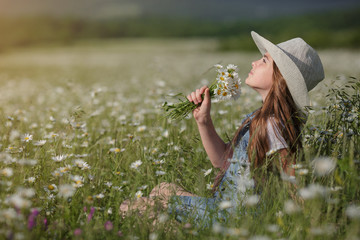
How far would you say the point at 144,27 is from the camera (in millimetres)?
80875

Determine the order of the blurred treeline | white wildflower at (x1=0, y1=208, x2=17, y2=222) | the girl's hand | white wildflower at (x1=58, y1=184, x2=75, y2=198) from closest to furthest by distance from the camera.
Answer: white wildflower at (x1=0, y1=208, x2=17, y2=222) < white wildflower at (x1=58, y1=184, x2=75, y2=198) < the girl's hand < the blurred treeline

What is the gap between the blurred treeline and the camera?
51.2 metres

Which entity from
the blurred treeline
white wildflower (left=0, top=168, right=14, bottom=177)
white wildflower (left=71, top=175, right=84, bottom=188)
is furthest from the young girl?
the blurred treeline

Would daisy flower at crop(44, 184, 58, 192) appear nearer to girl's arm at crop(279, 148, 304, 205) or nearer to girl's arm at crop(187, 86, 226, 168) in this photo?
girl's arm at crop(187, 86, 226, 168)

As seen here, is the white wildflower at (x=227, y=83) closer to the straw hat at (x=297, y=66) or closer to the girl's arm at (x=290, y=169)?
the straw hat at (x=297, y=66)

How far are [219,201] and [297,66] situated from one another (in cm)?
117

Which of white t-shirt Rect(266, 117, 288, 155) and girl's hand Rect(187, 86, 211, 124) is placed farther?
girl's hand Rect(187, 86, 211, 124)

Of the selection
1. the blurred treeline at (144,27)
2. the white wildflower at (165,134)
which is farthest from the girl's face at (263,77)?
the blurred treeline at (144,27)

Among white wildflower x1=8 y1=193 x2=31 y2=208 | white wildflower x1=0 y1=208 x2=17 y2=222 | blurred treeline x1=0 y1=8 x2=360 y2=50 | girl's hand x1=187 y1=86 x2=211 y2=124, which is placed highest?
girl's hand x1=187 y1=86 x2=211 y2=124

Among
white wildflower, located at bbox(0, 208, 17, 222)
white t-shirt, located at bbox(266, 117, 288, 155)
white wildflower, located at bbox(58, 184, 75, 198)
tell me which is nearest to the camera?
white wildflower, located at bbox(0, 208, 17, 222)

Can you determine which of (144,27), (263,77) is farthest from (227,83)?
(144,27)

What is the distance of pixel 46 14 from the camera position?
77.4m

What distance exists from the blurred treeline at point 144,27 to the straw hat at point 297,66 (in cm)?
3787

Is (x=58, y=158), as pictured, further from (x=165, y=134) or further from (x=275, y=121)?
(x=275, y=121)
